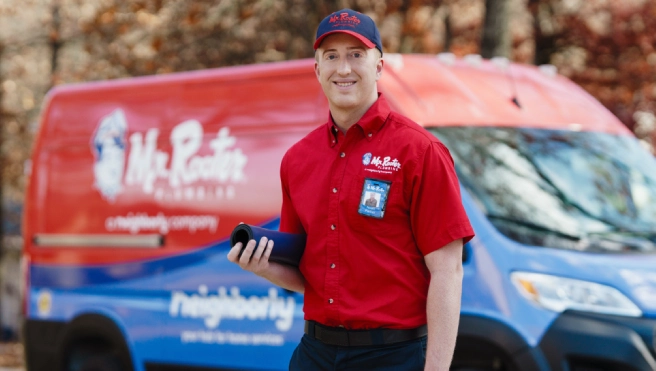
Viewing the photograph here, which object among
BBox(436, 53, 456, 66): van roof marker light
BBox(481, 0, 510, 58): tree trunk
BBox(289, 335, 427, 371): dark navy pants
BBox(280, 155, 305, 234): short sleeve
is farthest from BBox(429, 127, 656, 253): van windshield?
BBox(481, 0, 510, 58): tree trunk

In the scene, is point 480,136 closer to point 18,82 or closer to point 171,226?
point 171,226

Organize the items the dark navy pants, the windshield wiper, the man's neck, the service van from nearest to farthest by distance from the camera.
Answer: the dark navy pants
the man's neck
the service van
the windshield wiper

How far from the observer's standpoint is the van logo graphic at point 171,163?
245 inches

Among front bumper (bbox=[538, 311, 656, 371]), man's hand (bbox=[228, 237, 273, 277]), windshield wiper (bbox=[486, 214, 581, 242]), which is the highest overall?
windshield wiper (bbox=[486, 214, 581, 242])

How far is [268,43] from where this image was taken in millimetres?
12102

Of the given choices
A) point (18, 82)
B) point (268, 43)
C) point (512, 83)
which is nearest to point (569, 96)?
point (512, 83)

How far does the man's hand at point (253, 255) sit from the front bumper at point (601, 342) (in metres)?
2.16

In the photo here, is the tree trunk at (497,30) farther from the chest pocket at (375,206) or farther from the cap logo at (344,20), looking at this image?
the chest pocket at (375,206)

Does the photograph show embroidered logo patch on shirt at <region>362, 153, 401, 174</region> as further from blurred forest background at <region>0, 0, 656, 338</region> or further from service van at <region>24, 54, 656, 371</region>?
blurred forest background at <region>0, 0, 656, 338</region>

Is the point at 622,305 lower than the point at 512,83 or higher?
lower

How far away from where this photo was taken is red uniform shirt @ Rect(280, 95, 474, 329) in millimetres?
2914

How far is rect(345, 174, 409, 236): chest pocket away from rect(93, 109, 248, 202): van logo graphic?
3138mm

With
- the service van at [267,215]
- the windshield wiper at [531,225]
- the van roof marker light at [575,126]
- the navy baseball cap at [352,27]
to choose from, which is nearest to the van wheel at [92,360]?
the service van at [267,215]

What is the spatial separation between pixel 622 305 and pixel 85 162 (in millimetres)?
4050
